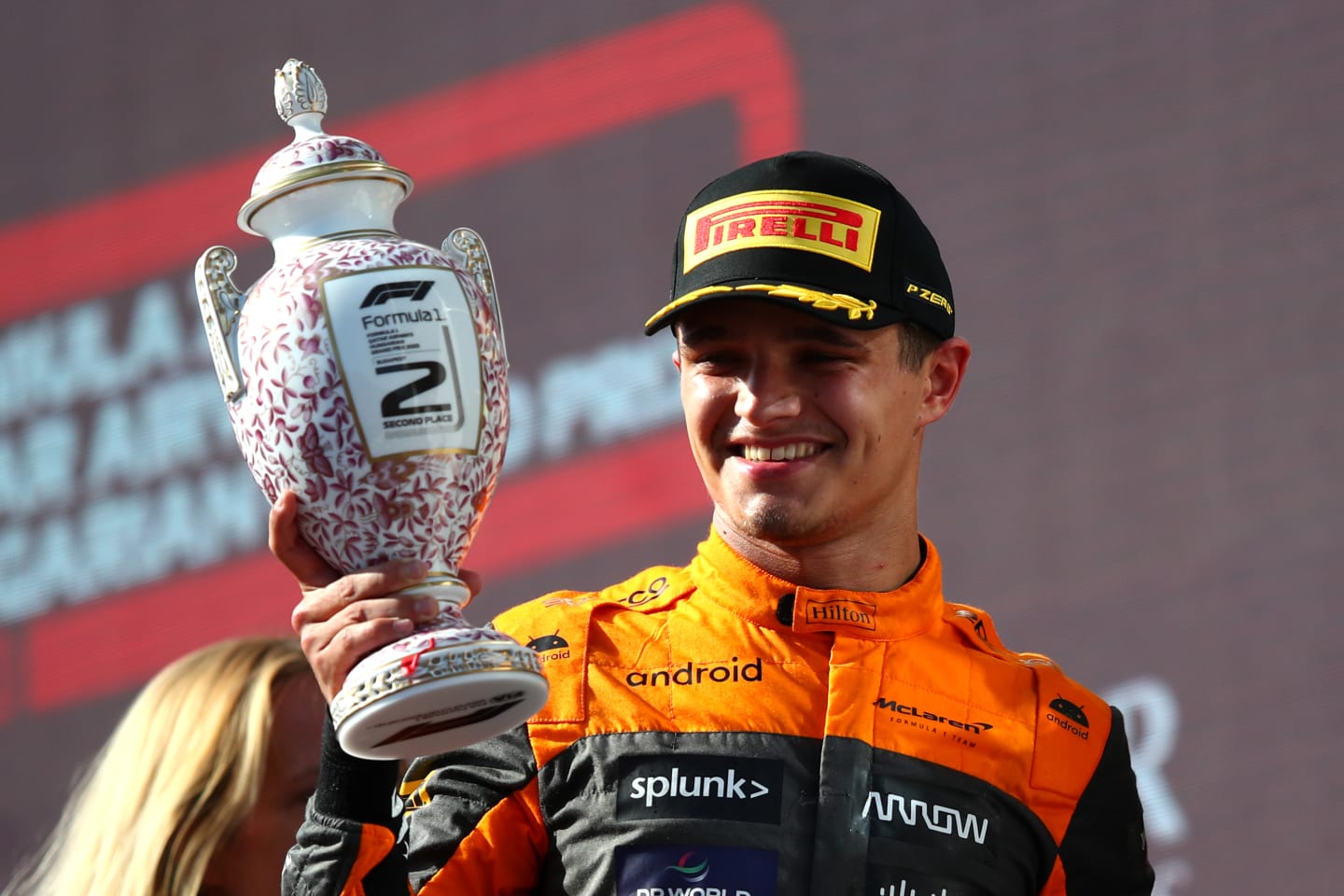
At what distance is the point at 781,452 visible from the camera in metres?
1.65

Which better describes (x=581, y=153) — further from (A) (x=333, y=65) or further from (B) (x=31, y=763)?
(B) (x=31, y=763)

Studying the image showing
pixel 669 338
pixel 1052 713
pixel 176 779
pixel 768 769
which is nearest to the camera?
pixel 768 769

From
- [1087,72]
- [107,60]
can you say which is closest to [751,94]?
[1087,72]

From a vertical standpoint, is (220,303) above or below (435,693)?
above

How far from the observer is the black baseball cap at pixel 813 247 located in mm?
1646

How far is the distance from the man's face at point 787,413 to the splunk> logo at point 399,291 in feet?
0.96

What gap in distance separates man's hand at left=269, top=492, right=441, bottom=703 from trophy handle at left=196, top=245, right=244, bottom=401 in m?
0.14

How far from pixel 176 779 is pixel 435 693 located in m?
1.19

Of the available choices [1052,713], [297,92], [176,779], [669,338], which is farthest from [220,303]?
[669,338]

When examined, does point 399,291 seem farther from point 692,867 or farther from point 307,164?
point 692,867

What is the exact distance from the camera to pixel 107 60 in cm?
372

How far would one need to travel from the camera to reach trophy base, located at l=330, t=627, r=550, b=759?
137cm

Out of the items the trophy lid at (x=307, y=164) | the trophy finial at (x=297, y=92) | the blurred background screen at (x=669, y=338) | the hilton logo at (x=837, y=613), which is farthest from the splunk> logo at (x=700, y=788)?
the blurred background screen at (x=669, y=338)

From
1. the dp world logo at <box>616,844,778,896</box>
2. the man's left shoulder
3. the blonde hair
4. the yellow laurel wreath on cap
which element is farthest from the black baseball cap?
the blonde hair
